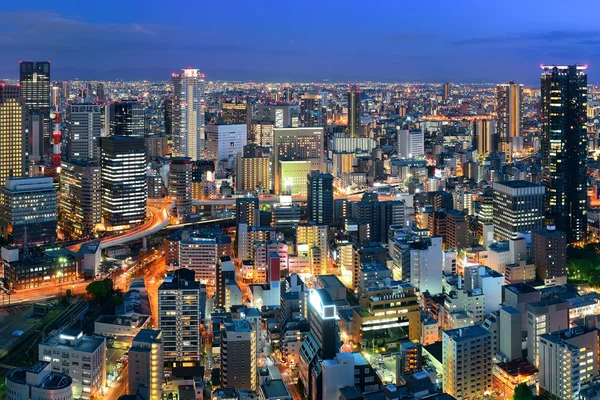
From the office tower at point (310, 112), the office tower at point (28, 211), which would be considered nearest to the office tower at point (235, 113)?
the office tower at point (310, 112)

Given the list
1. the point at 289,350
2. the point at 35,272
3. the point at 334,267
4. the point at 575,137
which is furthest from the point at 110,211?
the point at 575,137

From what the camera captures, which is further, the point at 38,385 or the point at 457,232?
the point at 457,232

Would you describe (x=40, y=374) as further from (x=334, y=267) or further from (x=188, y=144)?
(x=188, y=144)

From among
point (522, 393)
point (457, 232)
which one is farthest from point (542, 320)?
point (457, 232)

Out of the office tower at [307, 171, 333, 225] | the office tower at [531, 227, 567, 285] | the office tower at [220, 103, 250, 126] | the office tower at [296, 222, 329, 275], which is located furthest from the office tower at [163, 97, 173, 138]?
the office tower at [531, 227, 567, 285]

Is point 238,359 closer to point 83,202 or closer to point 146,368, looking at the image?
point 146,368

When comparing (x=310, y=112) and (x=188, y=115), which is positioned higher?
(x=310, y=112)
